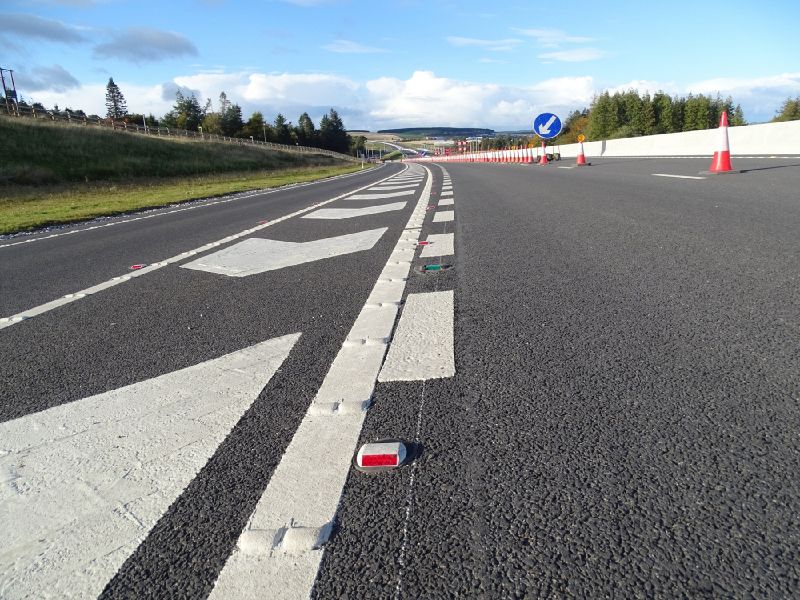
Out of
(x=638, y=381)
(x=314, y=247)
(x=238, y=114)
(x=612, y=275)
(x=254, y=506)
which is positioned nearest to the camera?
(x=254, y=506)

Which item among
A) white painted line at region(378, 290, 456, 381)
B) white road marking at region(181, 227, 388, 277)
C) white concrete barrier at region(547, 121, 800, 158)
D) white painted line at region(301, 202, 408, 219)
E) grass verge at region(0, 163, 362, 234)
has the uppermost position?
white concrete barrier at region(547, 121, 800, 158)

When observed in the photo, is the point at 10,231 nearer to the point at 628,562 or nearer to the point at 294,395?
the point at 294,395

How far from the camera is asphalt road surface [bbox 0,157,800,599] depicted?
1124 millimetres

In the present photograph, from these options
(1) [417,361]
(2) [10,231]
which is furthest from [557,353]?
(2) [10,231]

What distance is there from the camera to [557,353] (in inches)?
84.6

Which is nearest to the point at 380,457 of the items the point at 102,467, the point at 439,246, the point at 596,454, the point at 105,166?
the point at 596,454

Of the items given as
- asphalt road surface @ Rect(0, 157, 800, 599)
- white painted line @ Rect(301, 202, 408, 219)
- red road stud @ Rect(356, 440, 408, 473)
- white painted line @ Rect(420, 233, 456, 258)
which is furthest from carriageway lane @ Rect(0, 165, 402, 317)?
red road stud @ Rect(356, 440, 408, 473)

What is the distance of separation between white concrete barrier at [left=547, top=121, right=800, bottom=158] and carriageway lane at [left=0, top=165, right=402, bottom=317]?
16.8m

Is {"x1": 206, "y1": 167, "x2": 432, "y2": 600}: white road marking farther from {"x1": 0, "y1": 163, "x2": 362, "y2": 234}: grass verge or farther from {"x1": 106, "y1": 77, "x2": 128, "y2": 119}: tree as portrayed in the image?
{"x1": 106, "y1": 77, "x2": 128, "y2": 119}: tree

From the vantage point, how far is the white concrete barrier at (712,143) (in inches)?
690

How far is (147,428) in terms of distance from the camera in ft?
5.64

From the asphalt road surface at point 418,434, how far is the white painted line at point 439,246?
70 cm

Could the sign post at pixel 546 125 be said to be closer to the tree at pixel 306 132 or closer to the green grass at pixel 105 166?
the green grass at pixel 105 166

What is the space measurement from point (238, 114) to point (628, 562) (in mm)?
135737
